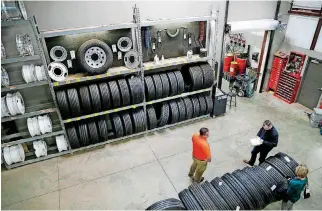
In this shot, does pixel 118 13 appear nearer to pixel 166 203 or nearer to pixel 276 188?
pixel 166 203

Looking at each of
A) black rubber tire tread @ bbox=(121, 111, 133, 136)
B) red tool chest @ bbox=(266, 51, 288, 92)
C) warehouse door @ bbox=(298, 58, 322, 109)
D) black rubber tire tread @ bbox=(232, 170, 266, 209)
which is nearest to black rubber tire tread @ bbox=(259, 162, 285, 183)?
black rubber tire tread @ bbox=(232, 170, 266, 209)

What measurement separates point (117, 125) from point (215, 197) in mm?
3231

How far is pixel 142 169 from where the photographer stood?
18.0 feet

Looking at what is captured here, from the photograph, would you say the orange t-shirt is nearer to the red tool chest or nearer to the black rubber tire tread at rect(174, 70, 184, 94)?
the black rubber tire tread at rect(174, 70, 184, 94)

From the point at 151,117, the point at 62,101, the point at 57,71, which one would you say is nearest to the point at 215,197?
the point at 151,117

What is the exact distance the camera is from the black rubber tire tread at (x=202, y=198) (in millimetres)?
3820

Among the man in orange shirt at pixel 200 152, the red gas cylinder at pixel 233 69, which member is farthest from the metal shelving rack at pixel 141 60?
the red gas cylinder at pixel 233 69

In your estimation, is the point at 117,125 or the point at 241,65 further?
the point at 241,65

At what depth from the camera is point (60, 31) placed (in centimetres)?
477

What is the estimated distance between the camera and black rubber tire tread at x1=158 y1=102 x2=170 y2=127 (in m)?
6.62

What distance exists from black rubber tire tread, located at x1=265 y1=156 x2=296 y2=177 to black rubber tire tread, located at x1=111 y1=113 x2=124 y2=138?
3636mm

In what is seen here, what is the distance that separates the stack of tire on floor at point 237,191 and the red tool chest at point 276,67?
4.85m

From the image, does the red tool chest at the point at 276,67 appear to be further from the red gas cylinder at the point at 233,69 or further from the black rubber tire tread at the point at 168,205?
the black rubber tire tread at the point at 168,205

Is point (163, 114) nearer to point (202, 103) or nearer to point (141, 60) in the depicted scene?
point (202, 103)
